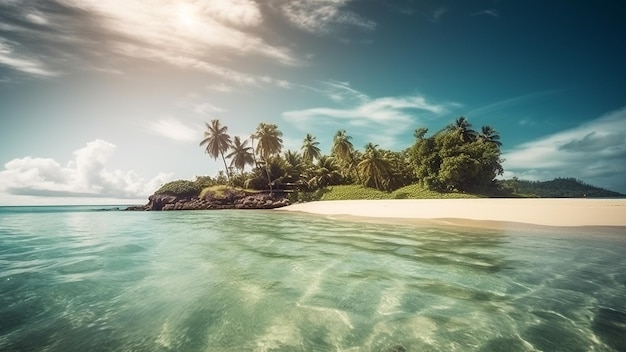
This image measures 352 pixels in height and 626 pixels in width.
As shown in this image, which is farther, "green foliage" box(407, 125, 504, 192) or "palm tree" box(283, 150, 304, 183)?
"palm tree" box(283, 150, 304, 183)

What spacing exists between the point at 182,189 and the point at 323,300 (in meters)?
56.5

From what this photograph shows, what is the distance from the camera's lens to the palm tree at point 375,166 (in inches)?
1887

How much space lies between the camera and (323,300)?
4.93 meters

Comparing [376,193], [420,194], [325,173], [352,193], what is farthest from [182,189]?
[420,194]

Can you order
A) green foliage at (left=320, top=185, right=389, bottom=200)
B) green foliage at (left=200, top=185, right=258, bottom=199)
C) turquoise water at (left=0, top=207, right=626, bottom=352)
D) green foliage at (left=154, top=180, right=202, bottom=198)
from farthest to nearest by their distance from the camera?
1. green foliage at (left=154, top=180, right=202, bottom=198)
2. green foliage at (left=200, top=185, right=258, bottom=199)
3. green foliage at (left=320, top=185, right=389, bottom=200)
4. turquoise water at (left=0, top=207, right=626, bottom=352)

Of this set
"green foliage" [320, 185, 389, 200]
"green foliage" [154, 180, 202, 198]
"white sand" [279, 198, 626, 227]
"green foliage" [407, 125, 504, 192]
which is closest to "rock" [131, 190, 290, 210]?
"green foliage" [154, 180, 202, 198]

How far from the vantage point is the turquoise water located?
11.7 feet

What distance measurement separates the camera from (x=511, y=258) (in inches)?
308

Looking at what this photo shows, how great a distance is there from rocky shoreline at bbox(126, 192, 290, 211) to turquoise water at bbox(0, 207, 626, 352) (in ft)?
125

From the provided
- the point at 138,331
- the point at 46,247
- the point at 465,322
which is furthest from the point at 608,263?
the point at 46,247

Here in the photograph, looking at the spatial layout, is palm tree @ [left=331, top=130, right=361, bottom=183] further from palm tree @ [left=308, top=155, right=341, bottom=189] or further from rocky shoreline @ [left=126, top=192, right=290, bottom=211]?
rocky shoreline @ [left=126, top=192, right=290, bottom=211]

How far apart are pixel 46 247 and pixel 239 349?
40.5 ft

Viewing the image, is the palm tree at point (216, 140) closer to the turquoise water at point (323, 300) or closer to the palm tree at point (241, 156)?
the palm tree at point (241, 156)

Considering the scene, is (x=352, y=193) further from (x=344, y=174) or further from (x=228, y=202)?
(x=228, y=202)
